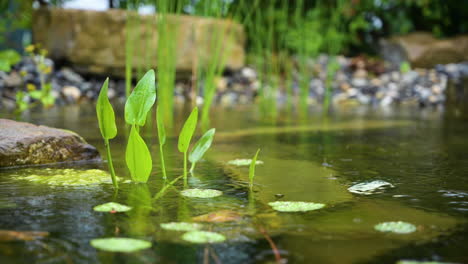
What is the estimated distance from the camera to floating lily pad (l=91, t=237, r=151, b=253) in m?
0.63

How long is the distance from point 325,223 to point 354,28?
6.54m

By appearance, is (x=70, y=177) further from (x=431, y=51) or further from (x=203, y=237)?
(x=431, y=51)

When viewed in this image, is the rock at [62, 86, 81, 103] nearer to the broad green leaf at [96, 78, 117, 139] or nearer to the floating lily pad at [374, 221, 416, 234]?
the broad green leaf at [96, 78, 117, 139]

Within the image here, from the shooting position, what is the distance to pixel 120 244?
64 centimetres

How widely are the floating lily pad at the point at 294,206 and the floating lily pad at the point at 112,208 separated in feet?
0.80

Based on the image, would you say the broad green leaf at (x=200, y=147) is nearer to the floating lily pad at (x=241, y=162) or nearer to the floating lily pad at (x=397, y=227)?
the floating lily pad at (x=241, y=162)

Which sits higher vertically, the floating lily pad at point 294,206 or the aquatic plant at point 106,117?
the aquatic plant at point 106,117

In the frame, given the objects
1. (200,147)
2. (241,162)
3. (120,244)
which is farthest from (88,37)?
(120,244)

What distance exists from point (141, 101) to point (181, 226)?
0.36 metres

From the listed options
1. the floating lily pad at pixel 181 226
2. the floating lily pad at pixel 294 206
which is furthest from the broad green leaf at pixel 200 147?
the floating lily pad at pixel 181 226

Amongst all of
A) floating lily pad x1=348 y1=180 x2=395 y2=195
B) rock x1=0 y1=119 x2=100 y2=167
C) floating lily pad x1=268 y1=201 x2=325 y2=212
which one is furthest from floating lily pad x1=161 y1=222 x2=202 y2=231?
rock x1=0 y1=119 x2=100 y2=167

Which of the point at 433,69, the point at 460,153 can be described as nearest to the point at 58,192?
the point at 460,153

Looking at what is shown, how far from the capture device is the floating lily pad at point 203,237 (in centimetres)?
67

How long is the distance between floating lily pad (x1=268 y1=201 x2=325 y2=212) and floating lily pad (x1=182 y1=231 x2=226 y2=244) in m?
0.18
